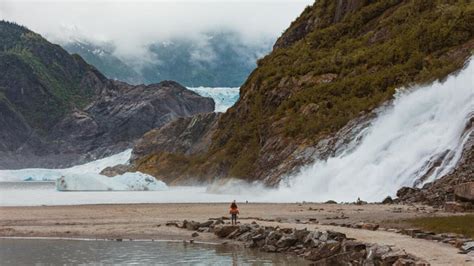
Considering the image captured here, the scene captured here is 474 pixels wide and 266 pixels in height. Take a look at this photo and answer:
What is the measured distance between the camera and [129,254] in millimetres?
25688

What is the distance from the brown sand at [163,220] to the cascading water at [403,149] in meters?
8.00

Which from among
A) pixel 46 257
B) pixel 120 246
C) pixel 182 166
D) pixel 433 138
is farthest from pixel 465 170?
pixel 182 166

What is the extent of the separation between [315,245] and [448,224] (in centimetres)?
495

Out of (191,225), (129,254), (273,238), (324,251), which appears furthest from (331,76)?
(324,251)

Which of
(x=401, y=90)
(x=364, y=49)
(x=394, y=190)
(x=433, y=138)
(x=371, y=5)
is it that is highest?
(x=371, y=5)

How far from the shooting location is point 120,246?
1115 inches

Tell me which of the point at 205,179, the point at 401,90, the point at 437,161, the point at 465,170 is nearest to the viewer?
the point at 465,170

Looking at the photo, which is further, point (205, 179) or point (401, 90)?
point (205, 179)

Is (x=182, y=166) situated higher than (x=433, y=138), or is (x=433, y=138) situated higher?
(x=182, y=166)

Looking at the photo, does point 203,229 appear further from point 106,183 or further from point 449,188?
point 106,183

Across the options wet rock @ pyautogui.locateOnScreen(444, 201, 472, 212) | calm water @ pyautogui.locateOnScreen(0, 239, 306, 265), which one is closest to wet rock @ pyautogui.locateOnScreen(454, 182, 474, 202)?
wet rock @ pyautogui.locateOnScreen(444, 201, 472, 212)

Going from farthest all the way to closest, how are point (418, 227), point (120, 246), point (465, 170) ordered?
point (465, 170) < point (120, 246) < point (418, 227)

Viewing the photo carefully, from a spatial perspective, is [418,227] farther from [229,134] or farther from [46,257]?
[229,134]

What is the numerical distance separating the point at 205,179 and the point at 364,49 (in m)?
36.0
